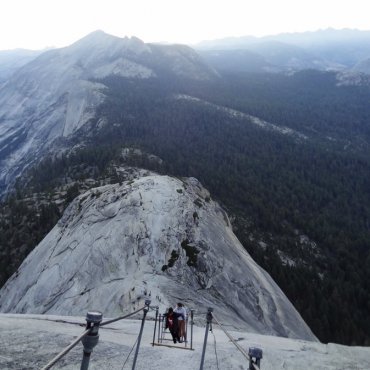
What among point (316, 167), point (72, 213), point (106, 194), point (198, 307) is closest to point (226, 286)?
point (198, 307)

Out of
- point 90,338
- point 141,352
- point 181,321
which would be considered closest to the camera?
point 90,338

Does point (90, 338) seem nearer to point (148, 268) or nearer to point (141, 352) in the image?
point (141, 352)

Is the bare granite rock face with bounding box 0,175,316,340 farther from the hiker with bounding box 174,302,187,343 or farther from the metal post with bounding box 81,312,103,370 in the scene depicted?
the metal post with bounding box 81,312,103,370

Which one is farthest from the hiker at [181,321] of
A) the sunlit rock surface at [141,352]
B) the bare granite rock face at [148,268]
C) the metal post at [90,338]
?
the metal post at [90,338]

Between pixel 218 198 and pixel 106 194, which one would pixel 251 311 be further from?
pixel 218 198

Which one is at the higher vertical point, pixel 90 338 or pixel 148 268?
pixel 148 268

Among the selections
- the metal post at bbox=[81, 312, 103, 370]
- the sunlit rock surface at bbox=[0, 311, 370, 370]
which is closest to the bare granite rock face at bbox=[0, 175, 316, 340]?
the sunlit rock surface at bbox=[0, 311, 370, 370]

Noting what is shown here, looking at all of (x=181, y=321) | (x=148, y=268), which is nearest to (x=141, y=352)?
(x=181, y=321)

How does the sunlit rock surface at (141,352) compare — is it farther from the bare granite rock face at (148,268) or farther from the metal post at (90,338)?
the bare granite rock face at (148,268)
